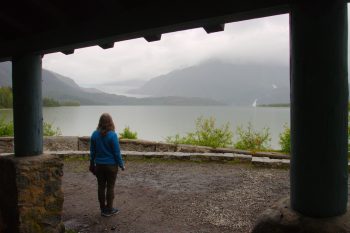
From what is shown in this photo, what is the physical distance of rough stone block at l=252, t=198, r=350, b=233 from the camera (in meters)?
2.26

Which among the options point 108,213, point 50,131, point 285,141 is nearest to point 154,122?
point 50,131

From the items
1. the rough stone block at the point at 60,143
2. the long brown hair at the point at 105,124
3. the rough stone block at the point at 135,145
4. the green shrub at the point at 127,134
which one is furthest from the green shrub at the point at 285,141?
the rough stone block at the point at 60,143

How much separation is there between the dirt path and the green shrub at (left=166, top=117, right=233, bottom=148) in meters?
3.38

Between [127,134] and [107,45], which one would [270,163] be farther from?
[107,45]

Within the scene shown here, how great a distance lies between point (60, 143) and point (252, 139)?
8.14 m

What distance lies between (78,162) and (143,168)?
247 cm

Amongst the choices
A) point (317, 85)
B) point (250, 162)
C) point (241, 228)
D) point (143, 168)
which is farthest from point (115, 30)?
point (250, 162)

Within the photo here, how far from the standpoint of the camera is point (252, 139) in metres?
13.1

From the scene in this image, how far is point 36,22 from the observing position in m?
3.89

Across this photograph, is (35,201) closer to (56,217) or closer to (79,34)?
(56,217)

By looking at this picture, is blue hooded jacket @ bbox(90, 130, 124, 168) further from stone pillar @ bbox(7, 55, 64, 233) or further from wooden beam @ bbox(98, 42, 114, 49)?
wooden beam @ bbox(98, 42, 114, 49)

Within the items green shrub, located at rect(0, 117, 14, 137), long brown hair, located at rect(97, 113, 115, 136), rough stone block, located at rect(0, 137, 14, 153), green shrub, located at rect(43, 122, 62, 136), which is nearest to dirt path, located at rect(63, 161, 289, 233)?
long brown hair, located at rect(97, 113, 115, 136)

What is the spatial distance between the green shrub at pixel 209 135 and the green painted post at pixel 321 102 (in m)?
10.8

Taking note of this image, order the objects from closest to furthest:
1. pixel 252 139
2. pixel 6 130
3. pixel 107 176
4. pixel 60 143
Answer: pixel 107 176
pixel 252 139
pixel 60 143
pixel 6 130
